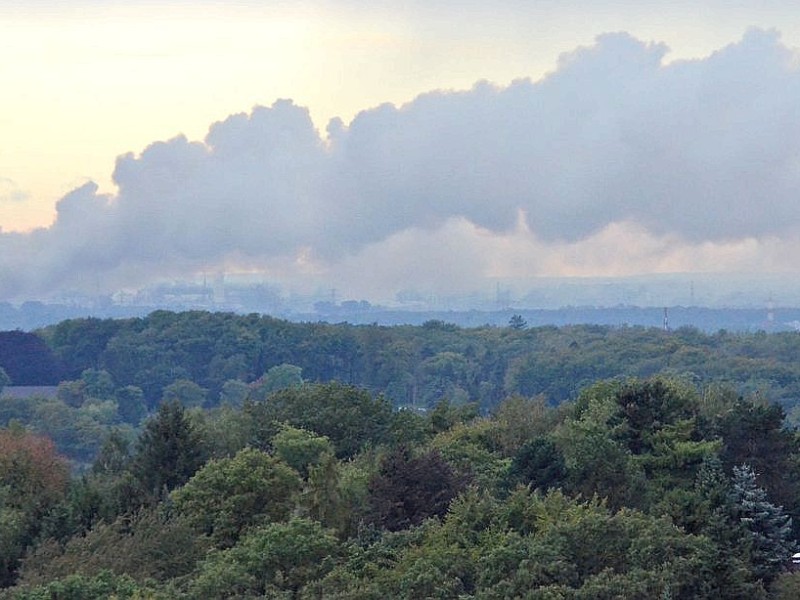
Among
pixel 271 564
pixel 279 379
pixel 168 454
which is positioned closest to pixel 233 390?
pixel 279 379

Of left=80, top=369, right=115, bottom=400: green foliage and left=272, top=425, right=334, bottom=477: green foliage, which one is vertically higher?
left=272, top=425, right=334, bottom=477: green foliage

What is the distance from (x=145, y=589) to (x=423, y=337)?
154 metres

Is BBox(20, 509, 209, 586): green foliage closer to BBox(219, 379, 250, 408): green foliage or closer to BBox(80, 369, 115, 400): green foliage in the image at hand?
BBox(219, 379, 250, 408): green foliage

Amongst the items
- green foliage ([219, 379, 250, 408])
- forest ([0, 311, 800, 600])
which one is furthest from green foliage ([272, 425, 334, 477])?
green foliage ([219, 379, 250, 408])

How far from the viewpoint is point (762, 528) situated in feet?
140

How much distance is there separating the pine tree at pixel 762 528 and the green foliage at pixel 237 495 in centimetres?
1386

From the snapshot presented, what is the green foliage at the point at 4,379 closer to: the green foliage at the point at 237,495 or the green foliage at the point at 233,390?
the green foliage at the point at 233,390

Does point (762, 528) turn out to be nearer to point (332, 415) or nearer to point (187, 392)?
point (332, 415)

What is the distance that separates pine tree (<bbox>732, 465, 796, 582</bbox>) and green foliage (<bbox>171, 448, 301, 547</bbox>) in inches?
546

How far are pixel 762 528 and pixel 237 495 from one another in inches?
630

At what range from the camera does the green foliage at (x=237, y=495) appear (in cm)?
4612

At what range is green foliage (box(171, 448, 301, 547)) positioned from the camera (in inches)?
1816

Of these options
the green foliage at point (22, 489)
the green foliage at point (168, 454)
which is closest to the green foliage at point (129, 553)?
the green foliage at point (22, 489)

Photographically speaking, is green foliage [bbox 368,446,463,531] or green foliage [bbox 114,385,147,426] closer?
green foliage [bbox 368,446,463,531]
